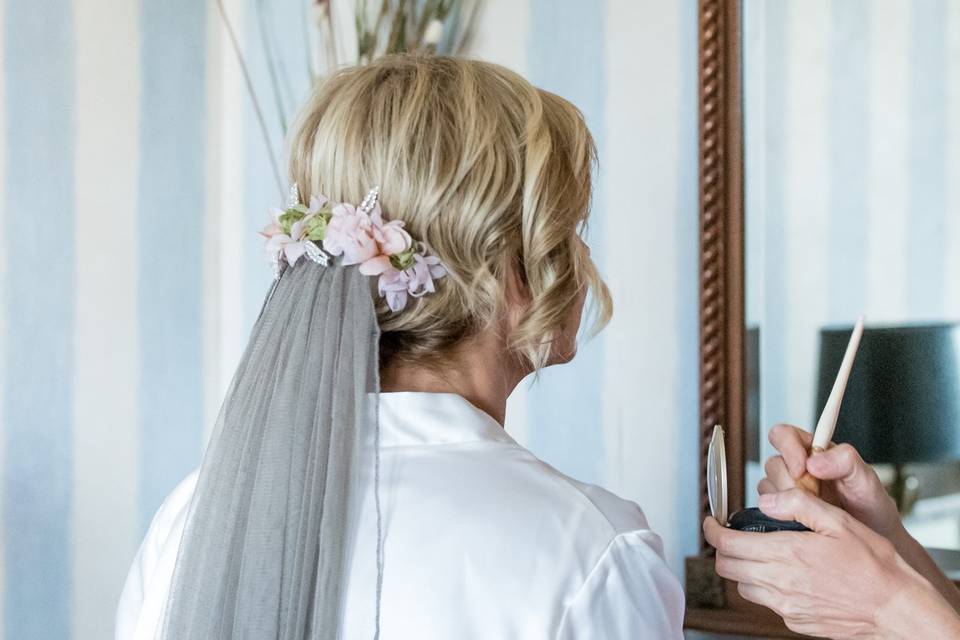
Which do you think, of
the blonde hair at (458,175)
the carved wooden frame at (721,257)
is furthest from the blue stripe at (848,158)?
the blonde hair at (458,175)

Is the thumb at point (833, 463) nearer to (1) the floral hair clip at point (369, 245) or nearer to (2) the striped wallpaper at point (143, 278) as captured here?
(1) the floral hair clip at point (369, 245)

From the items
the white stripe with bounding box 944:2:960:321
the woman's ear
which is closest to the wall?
the white stripe with bounding box 944:2:960:321

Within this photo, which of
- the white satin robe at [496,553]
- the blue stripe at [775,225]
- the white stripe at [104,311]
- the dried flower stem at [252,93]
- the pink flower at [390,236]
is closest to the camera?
the white satin robe at [496,553]

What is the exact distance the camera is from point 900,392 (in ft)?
4.43

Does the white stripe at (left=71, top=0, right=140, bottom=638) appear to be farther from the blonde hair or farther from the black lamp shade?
the black lamp shade

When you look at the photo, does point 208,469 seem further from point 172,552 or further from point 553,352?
point 553,352

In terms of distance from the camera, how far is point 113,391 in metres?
1.69

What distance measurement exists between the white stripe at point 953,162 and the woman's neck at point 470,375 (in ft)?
2.19

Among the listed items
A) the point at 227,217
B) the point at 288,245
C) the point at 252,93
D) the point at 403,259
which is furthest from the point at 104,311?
the point at 403,259

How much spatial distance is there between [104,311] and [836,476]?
45.1 inches

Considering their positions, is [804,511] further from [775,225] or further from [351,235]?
[775,225]

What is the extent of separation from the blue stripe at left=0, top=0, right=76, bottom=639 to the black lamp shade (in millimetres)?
1087

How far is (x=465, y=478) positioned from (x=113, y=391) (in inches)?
42.5

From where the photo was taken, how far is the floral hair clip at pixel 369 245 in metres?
0.83
